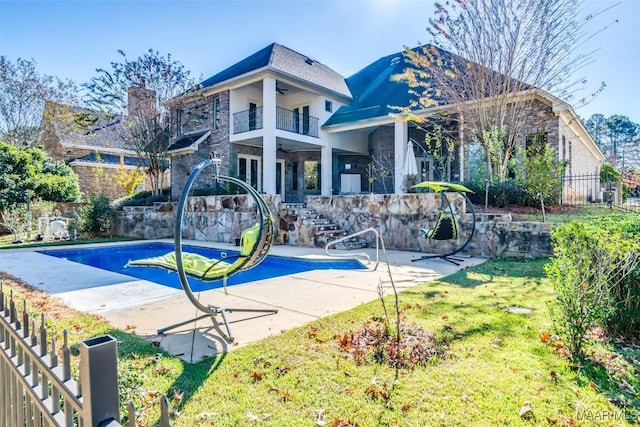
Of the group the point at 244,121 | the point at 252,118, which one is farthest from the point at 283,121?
the point at 244,121

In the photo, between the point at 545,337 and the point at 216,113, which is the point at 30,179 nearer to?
the point at 216,113

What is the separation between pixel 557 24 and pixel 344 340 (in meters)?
13.5

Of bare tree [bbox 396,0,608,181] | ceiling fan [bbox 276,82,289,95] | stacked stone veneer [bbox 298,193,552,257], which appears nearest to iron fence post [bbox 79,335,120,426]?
stacked stone veneer [bbox 298,193,552,257]

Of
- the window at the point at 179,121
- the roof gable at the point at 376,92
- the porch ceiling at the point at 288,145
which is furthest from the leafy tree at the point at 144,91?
the roof gable at the point at 376,92

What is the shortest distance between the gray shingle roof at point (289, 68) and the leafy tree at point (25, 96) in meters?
12.2

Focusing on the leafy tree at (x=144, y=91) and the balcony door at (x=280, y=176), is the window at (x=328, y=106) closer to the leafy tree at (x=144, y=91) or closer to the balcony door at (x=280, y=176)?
the balcony door at (x=280, y=176)

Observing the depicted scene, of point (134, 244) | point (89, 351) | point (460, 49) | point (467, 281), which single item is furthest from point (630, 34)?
point (134, 244)

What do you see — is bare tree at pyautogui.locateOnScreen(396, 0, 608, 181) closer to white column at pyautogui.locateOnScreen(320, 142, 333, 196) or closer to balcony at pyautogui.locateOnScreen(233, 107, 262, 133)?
white column at pyautogui.locateOnScreen(320, 142, 333, 196)

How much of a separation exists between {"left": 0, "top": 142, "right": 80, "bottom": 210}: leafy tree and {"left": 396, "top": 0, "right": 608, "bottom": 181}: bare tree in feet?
59.4

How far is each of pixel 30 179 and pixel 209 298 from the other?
17125mm

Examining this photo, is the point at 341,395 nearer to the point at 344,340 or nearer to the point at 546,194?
the point at 344,340

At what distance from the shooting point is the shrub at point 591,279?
2938mm

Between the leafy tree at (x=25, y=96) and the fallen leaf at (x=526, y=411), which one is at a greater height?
the leafy tree at (x=25, y=96)

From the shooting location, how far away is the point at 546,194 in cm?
1066
